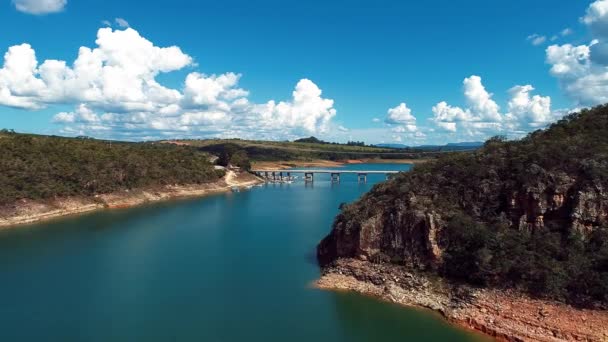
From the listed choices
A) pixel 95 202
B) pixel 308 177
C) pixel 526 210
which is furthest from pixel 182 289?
pixel 308 177

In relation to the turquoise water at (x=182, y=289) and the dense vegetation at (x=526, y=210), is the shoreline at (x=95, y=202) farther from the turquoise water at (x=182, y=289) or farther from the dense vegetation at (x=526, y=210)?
the dense vegetation at (x=526, y=210)

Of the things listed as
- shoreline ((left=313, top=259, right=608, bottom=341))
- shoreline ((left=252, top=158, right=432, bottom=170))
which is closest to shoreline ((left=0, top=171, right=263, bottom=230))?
shoreline ((left=313, top=259, right=608, bottom=341))

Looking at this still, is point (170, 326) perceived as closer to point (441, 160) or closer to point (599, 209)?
point (441, 160)

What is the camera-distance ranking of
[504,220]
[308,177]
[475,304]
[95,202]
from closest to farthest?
[475,304], [504,220], [95,202], [308,177]

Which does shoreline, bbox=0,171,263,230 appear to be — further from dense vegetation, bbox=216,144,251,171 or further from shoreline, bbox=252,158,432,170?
shoreline, bbox=252,158,432,170

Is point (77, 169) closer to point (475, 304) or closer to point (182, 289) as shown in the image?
point (182, 289)

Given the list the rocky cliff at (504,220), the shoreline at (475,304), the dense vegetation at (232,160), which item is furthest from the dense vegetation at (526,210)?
the dense vegetation at (232,160)
